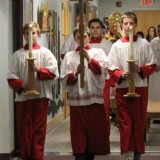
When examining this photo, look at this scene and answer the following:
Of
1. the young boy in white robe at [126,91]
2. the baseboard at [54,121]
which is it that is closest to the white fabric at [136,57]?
the young boy in white robe at [126,91]

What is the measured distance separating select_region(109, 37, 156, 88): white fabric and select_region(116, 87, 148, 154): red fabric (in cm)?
8

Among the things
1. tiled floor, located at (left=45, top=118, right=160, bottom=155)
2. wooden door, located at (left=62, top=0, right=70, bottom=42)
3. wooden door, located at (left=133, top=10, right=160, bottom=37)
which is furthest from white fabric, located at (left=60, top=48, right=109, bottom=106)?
wooden door, located at (left=133, top=10, right=160, bottom=37)

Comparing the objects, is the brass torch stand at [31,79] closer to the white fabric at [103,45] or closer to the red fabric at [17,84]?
the red fabric at [17,84]

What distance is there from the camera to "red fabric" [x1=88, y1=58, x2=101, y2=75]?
4543 mm

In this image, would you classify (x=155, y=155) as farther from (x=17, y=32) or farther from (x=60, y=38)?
(x=60, y=38)

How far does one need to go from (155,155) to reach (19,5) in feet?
7.66

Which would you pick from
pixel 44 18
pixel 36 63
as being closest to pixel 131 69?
pixel 36 63

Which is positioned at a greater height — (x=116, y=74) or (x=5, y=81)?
(x=116, y=74)

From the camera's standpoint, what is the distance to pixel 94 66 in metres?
4.56

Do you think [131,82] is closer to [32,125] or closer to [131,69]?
[131,69]

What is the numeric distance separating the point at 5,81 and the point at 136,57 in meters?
1.48

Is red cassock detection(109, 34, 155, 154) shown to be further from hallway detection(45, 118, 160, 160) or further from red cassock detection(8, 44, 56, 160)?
hallway detection(45, 118, 160, 160)

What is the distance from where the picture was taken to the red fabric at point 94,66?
4543 millimetres

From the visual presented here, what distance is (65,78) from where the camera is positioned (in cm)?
464
